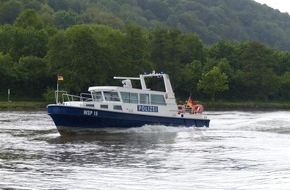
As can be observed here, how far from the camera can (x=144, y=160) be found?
28.0m

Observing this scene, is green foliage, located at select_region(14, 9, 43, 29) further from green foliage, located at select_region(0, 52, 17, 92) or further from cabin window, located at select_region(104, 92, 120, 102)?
cabin window, located at select_region(104, 92, 120, 102)

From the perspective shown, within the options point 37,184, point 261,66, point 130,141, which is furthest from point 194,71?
point 37,184

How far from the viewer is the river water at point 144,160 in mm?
21781

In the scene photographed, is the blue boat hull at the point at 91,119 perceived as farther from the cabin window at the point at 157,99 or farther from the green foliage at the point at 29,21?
the green foliage at the point at 29,21

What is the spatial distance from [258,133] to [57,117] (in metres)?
15.2

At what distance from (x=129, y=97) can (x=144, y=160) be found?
57.5 feet

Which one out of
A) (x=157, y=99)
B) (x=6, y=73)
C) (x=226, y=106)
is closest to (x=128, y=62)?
(x=226, y=106)

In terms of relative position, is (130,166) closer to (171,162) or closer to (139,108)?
(171,162)

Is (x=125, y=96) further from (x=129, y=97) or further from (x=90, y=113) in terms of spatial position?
(x=90, y=113)

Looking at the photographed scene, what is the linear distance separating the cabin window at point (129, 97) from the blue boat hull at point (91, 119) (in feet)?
3.68

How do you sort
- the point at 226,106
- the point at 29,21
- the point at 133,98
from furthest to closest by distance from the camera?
the point at 29,21 → the point at 226,106 → the point at 133,98

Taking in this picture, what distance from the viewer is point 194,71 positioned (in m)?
118

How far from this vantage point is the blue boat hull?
41.7 m

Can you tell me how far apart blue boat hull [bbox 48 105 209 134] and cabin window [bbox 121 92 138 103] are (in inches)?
44.2
